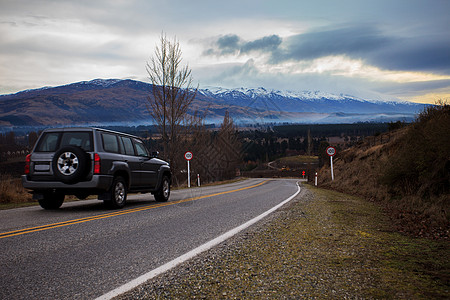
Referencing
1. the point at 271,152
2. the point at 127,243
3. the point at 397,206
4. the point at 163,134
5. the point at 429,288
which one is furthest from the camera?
the point at 271,152

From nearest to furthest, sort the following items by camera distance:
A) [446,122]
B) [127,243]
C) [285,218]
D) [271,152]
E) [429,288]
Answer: [429,288] < [127,243] < [285,218] < [446,122] < [271,152]

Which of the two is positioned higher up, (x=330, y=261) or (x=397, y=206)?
(x=330, y=261)

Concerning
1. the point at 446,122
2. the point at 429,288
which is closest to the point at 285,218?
the point at 429,288

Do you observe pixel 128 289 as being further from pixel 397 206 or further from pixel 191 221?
pixel 397 206

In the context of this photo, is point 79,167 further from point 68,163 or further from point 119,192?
point 119,192

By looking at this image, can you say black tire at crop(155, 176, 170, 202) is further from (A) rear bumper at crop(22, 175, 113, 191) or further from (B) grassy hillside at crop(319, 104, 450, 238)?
(B) grassy hillside at crop(319, 104, 450, 238)

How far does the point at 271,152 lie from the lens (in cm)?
17438

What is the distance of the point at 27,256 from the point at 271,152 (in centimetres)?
17166

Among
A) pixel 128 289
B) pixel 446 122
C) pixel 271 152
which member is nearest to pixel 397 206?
pixel 446 122

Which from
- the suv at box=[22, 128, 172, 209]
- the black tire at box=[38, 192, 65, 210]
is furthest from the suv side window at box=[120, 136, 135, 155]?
A: the black tire at box=[38, 192, 65, 210]

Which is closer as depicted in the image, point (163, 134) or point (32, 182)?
point (32, 182)

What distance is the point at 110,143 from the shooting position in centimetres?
996

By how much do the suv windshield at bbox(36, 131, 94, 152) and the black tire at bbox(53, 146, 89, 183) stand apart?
1.37 ft

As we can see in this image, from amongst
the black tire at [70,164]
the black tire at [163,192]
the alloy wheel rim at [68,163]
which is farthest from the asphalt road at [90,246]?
the black tire at [163,192]
